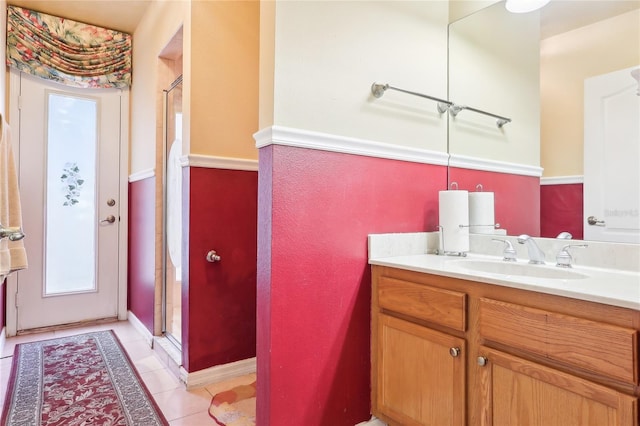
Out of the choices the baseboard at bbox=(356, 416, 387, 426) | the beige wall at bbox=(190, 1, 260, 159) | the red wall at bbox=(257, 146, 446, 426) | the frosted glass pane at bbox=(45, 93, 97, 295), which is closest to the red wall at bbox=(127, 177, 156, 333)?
the frosted glass pane at bbox=(45, 93, 97, 295)

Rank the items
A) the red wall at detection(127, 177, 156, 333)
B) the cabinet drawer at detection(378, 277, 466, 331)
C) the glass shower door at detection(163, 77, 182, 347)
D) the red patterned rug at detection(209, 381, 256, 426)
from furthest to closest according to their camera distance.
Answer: the red wall at detection(127, 177, 156, 333)
the glass shower door at detection(163, 77, 182, 347)
the red patterned rug at detection(209, 381, 256, 426)
the cabinet drawer at detection(378, 277, 466, 331)

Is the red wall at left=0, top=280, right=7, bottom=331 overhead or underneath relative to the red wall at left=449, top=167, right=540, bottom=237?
underneath

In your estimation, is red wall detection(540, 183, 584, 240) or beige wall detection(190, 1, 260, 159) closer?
red wall detection(540, 183, 584, 240)

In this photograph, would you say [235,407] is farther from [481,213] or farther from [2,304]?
[2,304]

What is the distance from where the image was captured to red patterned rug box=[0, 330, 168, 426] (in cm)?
172

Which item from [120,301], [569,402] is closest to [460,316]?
[569,402]

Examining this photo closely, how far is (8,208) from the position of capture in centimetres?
187

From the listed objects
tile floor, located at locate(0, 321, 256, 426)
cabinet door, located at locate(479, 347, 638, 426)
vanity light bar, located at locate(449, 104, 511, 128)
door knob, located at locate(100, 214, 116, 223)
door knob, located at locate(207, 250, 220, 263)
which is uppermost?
vanity light bar, located at locate(449, 104, 511, 128)

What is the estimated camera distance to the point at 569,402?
979mm

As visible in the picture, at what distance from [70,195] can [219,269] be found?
1836 mm

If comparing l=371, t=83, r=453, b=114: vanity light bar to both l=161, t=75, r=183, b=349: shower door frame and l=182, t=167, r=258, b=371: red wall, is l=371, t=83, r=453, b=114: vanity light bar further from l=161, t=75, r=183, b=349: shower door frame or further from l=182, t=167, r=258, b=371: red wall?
l=161, t=75, r=183, b=349: shower door frame

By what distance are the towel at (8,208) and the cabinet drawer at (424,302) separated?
5.63 feet

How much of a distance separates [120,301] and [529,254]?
322 centimetres

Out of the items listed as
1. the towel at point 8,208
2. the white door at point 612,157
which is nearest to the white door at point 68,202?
the towel at point 8,208
